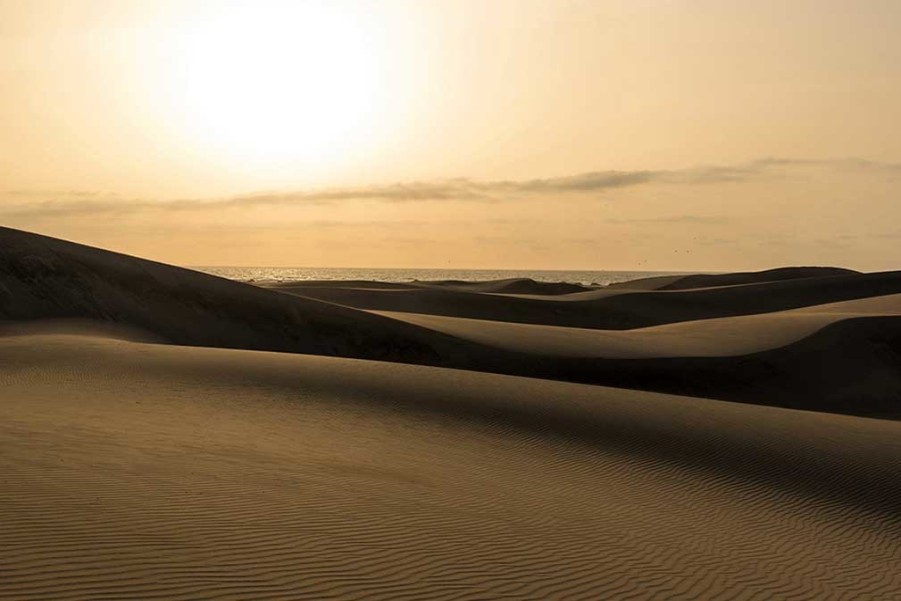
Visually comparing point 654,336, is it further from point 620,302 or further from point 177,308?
point 620,302

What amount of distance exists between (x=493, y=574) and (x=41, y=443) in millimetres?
5539

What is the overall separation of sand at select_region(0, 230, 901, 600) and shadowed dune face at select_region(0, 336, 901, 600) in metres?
0.04

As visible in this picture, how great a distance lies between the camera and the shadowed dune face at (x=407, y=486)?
702 centimetres

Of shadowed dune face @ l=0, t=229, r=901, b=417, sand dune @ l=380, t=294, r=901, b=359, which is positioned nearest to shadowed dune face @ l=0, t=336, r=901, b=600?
shadowed dune face @ l=0, t=229, r=901, b=417

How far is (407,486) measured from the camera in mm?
10648

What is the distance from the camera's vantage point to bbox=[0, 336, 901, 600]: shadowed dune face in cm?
702

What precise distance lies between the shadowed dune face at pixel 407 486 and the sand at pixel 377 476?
0.14ft

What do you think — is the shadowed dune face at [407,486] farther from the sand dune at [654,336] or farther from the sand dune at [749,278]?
the sand dune at [749,278]

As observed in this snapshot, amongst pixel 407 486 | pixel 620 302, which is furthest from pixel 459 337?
pixel 620 302

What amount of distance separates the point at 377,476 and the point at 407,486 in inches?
19.8

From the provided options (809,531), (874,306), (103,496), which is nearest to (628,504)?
(809,531)

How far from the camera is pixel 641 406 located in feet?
63.9

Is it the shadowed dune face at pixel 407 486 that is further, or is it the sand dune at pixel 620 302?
the sand dune at pixel 620 302

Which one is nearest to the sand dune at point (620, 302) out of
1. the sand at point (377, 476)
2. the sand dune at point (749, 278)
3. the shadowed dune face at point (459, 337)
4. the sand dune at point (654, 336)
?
the sand dune at point (654, 336)
